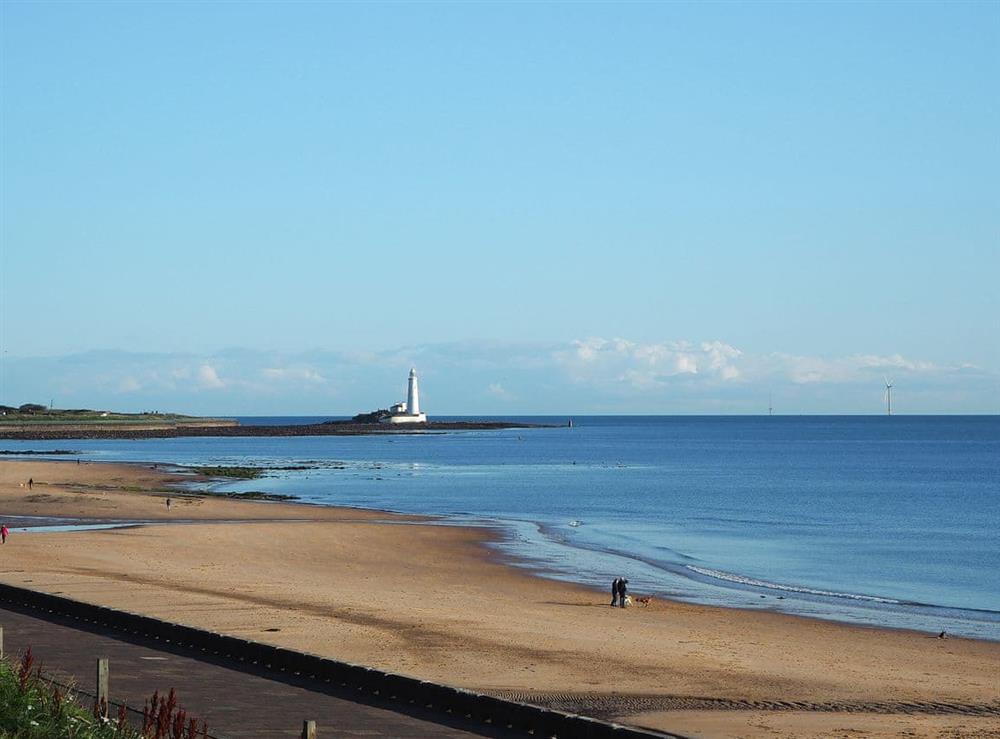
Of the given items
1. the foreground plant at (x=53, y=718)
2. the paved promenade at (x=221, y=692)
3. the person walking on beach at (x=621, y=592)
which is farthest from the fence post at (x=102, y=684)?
the person walking on beach at (x=621, y=592)

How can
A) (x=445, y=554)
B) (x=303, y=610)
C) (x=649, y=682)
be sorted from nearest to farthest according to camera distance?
(x=649, y=682) → (x=303, y=610) → (x=445, y=554)

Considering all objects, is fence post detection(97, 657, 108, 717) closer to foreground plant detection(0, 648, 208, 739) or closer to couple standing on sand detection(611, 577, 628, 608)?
foreground plant detection(0, 648, 208, 739)

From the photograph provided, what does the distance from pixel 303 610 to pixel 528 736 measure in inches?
576

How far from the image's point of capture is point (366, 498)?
77.1m

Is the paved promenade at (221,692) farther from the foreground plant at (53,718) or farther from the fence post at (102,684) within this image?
the foreground plant at (53,718)

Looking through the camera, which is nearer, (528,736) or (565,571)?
(528,736)

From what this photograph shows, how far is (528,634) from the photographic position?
27.2 metres

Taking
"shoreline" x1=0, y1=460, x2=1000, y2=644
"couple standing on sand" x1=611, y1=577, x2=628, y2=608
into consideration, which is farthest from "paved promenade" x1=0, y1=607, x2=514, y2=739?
"shoreline" x1=0, y1=460, x2=1000, y2=644

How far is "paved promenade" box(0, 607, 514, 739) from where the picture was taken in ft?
51.2

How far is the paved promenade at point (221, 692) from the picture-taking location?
15.6m

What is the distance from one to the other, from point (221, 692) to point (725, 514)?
54.5 m

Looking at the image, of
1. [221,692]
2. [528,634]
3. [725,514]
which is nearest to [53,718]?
[221,692]

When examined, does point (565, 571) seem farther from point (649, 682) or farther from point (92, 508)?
point (92, 508)

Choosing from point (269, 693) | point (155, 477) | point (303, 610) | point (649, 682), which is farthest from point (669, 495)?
point (269, 693)
